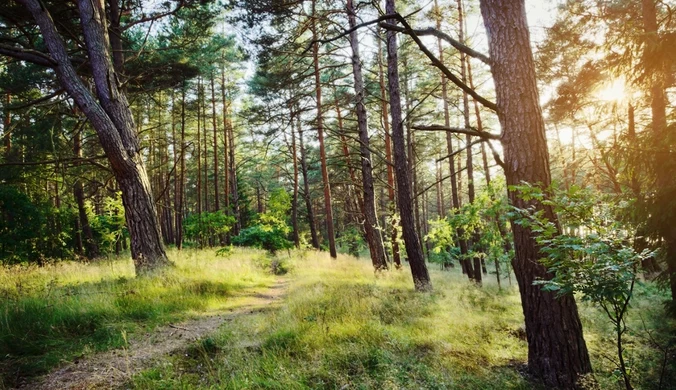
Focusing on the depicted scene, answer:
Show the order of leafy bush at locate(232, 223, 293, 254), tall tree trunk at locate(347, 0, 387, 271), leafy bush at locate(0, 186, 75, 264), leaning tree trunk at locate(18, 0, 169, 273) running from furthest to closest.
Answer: leafy bush at locate(232, 223, 293, 254) → leafy bush at locate(0, 186, 75, 264) → tall tree trunk at locate(347, 0, 387, 271) → leaning tree trunk at locate(18, 0, 169, 273)

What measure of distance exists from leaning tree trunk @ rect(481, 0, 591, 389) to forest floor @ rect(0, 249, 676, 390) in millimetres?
332

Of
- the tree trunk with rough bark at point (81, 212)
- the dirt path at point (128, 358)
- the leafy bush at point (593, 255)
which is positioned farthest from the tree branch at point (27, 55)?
the leafy bush at point (593, 255)

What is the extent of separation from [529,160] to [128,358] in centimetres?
493

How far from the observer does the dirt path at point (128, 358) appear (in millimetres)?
3084

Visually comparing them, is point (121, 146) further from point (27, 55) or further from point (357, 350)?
point (357, 350)

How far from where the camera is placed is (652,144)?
521 centimetres

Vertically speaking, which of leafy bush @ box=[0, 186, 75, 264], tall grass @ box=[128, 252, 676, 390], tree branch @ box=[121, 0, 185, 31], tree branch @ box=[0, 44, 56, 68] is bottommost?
tall grass @ box=[128, 252, 676, 390]

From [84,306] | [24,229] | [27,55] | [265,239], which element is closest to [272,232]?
[265,239]

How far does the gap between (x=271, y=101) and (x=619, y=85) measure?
15.3m

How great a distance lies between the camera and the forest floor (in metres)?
3.27

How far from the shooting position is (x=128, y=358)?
3.65 m

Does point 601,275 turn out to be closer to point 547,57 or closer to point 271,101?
point 547,57

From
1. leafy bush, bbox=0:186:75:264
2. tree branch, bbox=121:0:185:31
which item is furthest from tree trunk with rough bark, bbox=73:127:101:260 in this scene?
tree branch, bbox=121:0:185:31

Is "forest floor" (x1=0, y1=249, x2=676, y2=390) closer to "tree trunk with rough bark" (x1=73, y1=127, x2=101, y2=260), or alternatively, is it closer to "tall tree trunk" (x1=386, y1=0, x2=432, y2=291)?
"tall tree trunk" (x1=386, y1=0, x2=432, y2=291)
